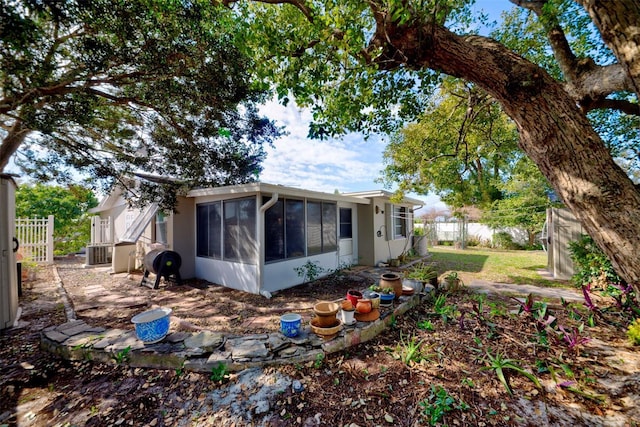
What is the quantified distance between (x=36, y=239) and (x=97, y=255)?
226 centimetres

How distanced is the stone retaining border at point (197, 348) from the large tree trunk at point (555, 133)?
2.61 meters

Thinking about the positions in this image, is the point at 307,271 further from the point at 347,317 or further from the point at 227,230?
the point at 347,317

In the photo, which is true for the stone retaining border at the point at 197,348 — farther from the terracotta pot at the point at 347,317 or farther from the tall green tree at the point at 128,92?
the tall green tree at the point at 128,92

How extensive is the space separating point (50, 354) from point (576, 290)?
989cm

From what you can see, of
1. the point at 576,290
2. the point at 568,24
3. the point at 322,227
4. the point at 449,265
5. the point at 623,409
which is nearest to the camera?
the point at 623,409

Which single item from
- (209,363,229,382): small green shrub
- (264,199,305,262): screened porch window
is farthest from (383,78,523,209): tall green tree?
(209,363,229,382): small green shrub

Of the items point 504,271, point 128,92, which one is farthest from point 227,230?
point 504,271

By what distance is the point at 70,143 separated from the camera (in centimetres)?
546

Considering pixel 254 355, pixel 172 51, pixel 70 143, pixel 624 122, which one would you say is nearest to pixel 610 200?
pixel 254 355

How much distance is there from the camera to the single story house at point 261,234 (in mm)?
5719

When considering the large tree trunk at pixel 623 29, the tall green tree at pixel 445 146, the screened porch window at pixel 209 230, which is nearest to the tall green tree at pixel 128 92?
the screened porch window at pixel 209 230

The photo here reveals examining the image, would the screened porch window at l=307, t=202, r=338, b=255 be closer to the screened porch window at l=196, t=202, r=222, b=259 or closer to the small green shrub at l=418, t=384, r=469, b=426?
the screened porch window at l=196, t=202, r=222, b=259

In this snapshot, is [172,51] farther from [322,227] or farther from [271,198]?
[322,227]

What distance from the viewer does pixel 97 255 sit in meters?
9.79
